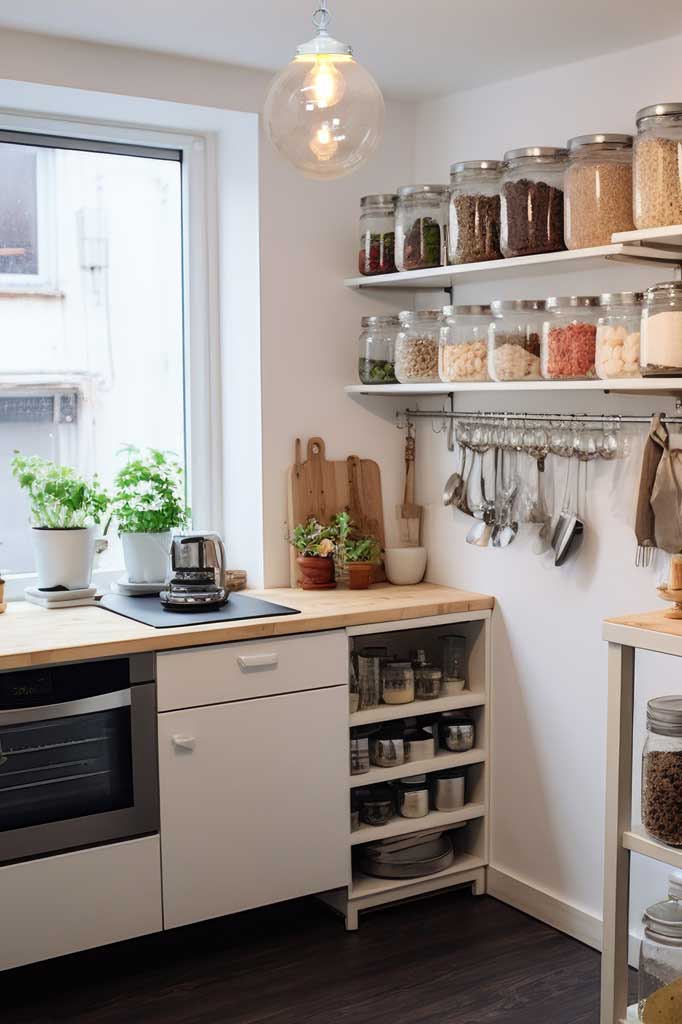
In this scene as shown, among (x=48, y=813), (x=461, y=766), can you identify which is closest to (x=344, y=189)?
(x=461, y=766)

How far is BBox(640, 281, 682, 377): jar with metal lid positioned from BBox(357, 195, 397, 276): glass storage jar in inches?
41.2

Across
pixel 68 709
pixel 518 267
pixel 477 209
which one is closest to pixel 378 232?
pixel 477 209

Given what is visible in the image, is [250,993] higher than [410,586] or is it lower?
lower

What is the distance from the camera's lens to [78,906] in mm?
2711

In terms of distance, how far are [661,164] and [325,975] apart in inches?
81.8

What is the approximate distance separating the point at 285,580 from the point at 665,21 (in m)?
1.83

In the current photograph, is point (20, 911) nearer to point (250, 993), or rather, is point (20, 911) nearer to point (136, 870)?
point (136, 870)

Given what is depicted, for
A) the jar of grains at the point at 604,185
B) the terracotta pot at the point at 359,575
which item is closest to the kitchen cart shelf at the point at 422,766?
the terracotta pot at the point at 359,575

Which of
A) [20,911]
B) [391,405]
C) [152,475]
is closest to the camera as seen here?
[20,911]

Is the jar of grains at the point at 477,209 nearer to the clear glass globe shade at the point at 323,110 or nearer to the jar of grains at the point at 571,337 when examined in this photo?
the jar of grains at the point at 571,337

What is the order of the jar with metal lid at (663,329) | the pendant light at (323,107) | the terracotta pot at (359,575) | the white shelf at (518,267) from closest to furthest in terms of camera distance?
1. the pendant light at (323,107)
2. the jar with metal lid at (663,329)
3. the white shelf at (518,267)
4. the terracotta pot at (359,575)

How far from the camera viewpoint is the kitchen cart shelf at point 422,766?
10.4 ft

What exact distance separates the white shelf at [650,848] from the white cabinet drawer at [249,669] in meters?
0.98

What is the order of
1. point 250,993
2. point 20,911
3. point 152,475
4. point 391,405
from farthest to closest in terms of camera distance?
point 391,405
point 152,475
point 250,993
point 20,911
